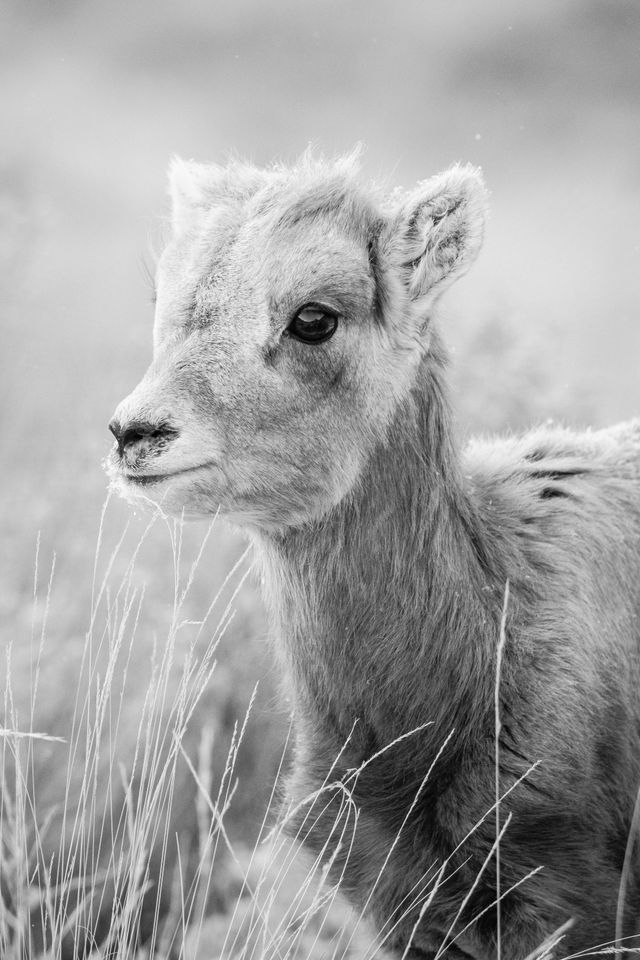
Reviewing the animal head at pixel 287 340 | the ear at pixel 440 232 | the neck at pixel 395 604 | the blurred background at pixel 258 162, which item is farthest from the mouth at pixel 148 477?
the blurred background at pixel 258 162

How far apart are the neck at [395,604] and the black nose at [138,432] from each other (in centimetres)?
62

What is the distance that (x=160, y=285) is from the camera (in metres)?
3.58

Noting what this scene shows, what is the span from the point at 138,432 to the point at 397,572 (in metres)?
0.98

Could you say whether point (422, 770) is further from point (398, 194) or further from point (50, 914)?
point (398, 194)

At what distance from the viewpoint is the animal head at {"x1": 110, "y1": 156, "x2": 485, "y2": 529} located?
308cm

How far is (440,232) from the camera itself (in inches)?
138

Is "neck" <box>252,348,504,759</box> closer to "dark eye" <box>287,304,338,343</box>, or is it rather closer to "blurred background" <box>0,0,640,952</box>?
"dark eye" <box>287,304,338,343</box>

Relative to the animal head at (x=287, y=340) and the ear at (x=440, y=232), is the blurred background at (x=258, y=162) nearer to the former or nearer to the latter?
the animal head at (x=287, y=340)

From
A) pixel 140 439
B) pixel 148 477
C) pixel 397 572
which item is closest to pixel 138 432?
pixel 140 439

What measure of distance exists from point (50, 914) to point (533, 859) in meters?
1.45

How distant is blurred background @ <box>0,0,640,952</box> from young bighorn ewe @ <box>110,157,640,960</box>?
1064mm

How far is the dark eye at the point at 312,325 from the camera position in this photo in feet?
10.8

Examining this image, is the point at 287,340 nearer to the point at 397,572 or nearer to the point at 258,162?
the point at 397,572

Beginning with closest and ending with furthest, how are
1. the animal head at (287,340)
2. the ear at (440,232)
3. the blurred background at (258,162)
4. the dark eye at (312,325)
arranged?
the animal head at (287,340) → the dark eye at (312,325) → the ear at (440,232) → the blurred background at (258,162)
